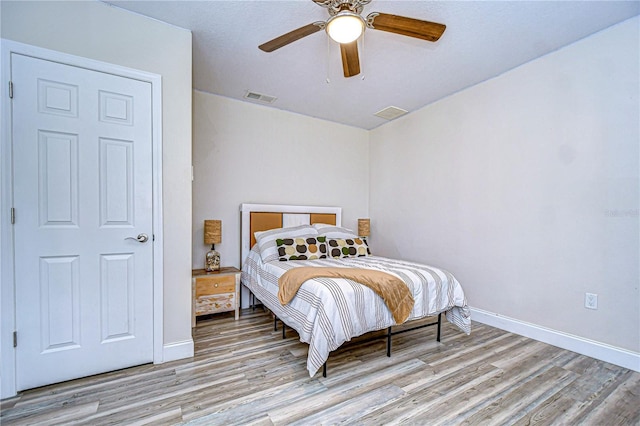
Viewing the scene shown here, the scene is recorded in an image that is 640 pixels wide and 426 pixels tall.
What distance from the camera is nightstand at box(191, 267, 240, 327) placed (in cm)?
300

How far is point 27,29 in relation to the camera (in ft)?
6.17

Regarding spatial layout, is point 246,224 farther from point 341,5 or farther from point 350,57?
point 341,5

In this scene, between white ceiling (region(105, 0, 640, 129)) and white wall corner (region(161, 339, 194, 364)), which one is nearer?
white ceiling (region(105, 0, 640, 129))

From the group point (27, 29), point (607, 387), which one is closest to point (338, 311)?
point (607, 387)

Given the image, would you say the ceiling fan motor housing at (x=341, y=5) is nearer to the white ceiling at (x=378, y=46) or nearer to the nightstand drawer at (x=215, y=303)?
the white ceiling at (x=378, y=46)

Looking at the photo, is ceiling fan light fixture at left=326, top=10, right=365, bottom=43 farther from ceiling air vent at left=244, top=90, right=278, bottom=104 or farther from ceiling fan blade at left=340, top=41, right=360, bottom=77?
ceiling air vent at left=244, top=90, right=278, bottom=104

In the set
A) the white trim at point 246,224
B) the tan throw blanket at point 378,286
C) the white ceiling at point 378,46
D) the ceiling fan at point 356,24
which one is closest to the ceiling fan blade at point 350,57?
the ceiling fan at point 356,24

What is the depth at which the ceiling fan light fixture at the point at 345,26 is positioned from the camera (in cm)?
180

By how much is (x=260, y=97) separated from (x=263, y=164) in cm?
88

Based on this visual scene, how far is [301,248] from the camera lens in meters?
3.32

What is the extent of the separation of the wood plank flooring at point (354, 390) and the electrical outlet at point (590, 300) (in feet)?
1.43

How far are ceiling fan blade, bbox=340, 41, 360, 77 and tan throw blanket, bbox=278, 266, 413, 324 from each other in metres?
1.71

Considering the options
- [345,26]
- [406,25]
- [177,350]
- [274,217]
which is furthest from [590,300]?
[177,350]

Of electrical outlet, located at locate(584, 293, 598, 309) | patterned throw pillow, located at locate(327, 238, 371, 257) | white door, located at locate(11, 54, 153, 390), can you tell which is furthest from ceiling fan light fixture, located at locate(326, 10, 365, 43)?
electrical outlet, located at locate(584, 293, 598, 309)
